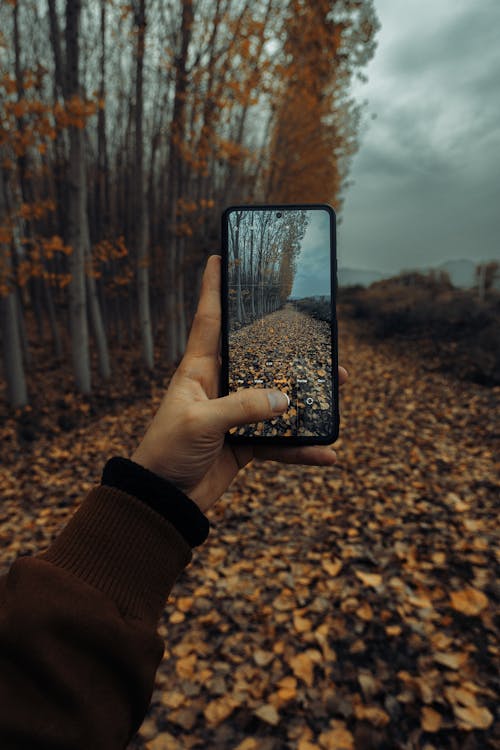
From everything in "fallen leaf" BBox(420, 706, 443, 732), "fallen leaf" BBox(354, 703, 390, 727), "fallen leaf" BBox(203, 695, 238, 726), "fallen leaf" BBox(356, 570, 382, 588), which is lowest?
"fallen leaf" BBox(203, 695, 238, 726)

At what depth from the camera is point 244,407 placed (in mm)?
1597

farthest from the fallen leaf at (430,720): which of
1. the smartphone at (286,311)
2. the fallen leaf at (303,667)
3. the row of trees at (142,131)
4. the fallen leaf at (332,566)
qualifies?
the row of trees at (142,131)

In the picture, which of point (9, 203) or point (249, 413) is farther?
point (9, 203)

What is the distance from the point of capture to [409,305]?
47.7ft

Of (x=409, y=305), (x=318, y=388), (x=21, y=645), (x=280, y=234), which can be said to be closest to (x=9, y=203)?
(x=280, y=234)

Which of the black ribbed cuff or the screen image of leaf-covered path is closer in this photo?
the black ribbed cuff

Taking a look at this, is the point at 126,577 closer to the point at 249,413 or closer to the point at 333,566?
the point at 249,413

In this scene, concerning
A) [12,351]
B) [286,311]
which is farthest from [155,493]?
[12,351]

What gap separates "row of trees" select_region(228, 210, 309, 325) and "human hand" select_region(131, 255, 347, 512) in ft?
0.34

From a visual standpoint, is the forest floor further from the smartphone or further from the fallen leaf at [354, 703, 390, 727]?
the smartphone

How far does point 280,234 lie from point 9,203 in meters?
6.49

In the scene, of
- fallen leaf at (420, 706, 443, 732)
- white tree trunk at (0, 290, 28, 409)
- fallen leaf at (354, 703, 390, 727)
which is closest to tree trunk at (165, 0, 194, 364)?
white tree trunk at (0, 290, 28, 409)

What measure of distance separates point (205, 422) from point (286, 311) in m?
0.70

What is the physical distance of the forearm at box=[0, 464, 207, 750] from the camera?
932 millimetres
